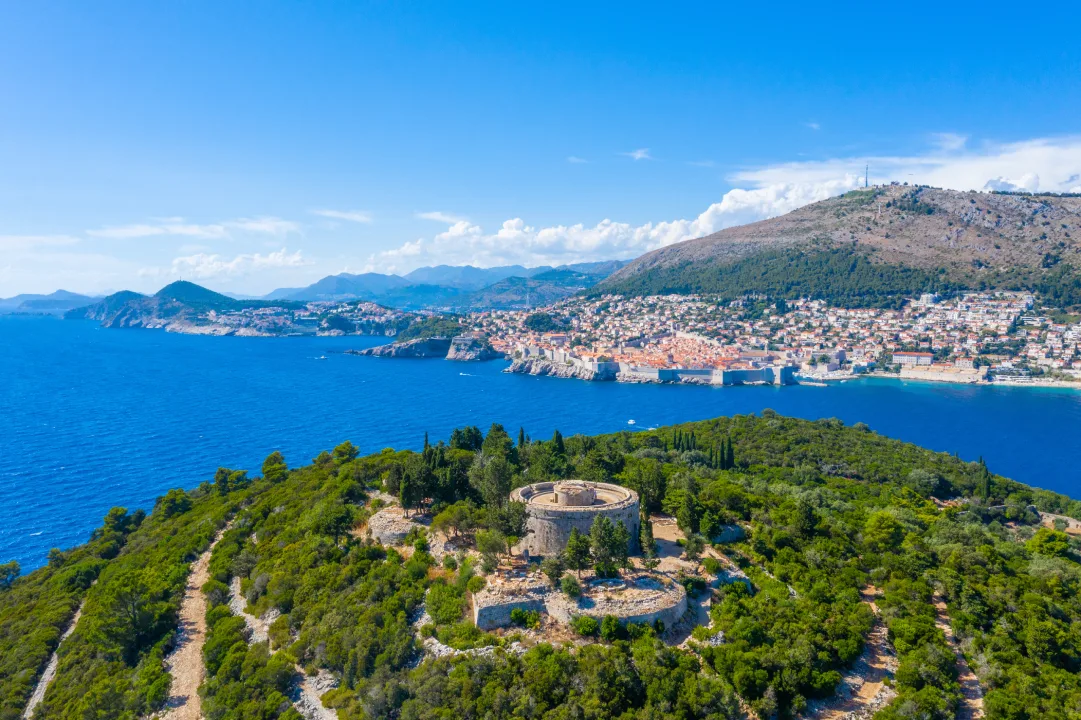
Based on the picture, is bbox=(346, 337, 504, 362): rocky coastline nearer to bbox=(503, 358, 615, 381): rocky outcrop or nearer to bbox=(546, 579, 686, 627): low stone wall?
bbox=(503, 358, 615, 381): rocky outcrop

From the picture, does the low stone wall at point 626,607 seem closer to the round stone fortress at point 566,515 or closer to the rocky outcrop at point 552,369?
the round stone fortress at point 566,515

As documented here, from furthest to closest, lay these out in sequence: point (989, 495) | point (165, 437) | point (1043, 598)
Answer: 1. point (165, 437)
2. point (989, 495)
3. point (1043, 598)

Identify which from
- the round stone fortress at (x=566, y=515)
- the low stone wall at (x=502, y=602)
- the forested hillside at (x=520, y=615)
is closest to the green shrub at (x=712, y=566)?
the forested hillside at (x=520, y=615)

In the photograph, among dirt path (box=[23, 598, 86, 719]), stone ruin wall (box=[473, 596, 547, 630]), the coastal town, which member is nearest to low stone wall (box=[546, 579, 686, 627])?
stone ruin wall (box=[473, 596, 547, 630])

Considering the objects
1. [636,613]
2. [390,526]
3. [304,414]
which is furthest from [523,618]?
[304,414]

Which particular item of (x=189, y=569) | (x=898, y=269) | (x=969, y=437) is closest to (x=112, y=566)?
(x=189, y=569)

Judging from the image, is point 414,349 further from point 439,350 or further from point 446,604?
point 446,604

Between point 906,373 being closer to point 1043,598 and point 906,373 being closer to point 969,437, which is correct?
point 969,437
